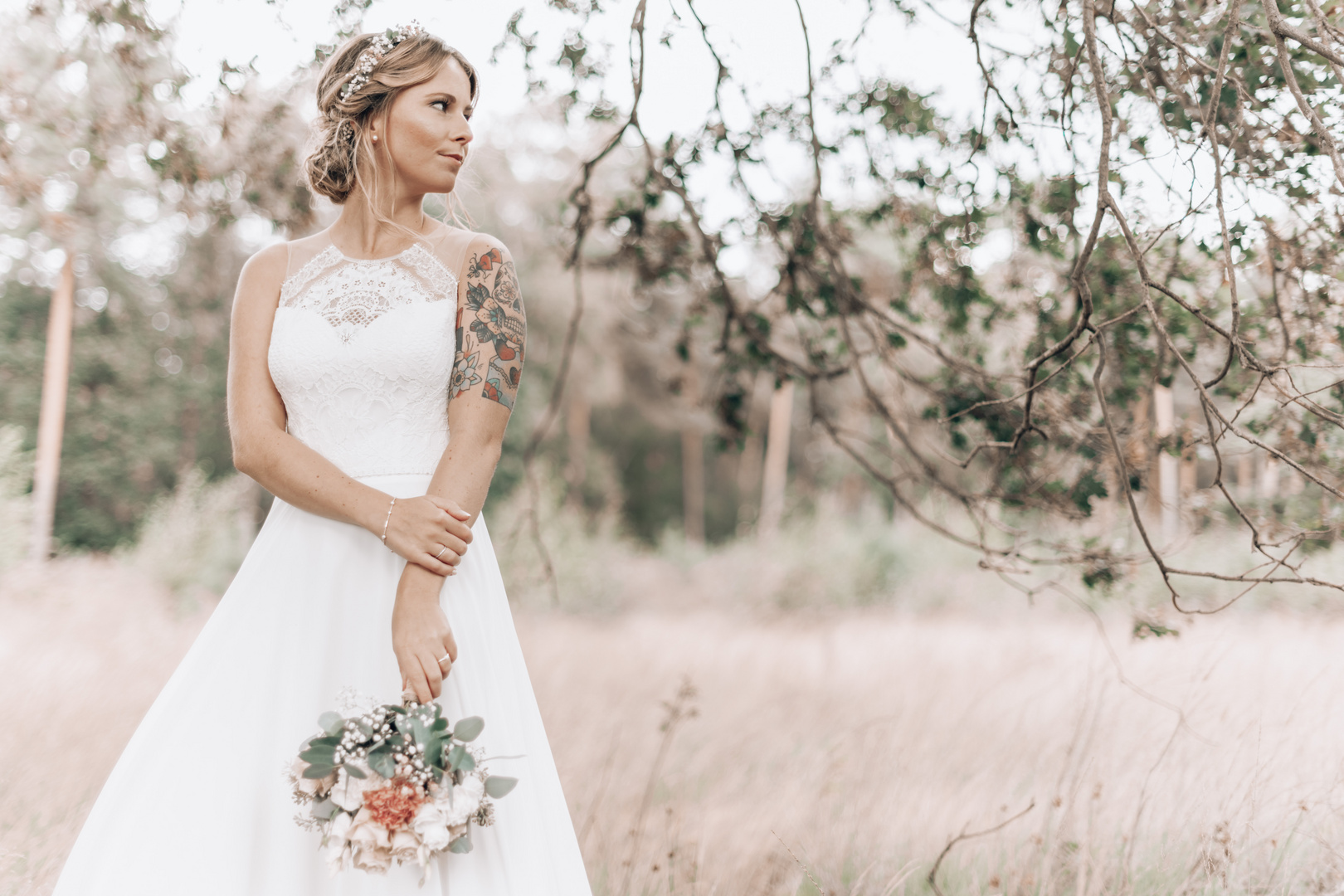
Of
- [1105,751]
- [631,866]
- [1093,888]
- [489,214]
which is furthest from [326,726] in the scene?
[489,214]

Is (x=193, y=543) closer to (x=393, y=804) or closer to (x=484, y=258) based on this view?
(x=484, y=258)

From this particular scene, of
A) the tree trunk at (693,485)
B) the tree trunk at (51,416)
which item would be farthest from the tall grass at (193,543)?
the tree trunk at (693,485)

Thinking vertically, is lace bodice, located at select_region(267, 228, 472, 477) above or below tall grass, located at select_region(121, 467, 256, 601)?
above

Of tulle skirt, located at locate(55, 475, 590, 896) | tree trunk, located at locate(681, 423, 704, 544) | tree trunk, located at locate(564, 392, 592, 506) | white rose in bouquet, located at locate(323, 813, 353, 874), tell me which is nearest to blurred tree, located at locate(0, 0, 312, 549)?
tulle skirt, located at locate(55, 475, 590, 896)

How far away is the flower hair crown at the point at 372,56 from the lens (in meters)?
2.03

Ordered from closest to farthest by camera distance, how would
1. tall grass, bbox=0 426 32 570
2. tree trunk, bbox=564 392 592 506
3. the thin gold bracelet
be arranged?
the thin gold bracelet < tall grass, bbox=0 426 32 570 < tree trunk, bbox=564 392 592 506

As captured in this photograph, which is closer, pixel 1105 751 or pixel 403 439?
pixel 403 439

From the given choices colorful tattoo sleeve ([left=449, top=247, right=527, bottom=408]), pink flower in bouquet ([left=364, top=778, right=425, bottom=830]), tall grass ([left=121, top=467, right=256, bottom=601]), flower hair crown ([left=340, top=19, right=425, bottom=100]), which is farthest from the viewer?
tall grass ([left=121, top=467, right=256, bottom=601])

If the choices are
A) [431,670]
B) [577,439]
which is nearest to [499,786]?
[431,670]

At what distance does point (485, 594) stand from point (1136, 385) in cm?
276

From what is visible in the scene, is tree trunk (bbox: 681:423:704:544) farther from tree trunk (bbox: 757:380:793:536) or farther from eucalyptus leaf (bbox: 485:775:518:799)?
eucalyptus leaf (bbox: 485:775:518:799)

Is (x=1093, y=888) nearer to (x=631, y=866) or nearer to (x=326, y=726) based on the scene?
(x=631, y=866)

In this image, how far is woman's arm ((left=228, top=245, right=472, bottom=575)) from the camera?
5.82ft

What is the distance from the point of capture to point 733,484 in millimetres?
28203
